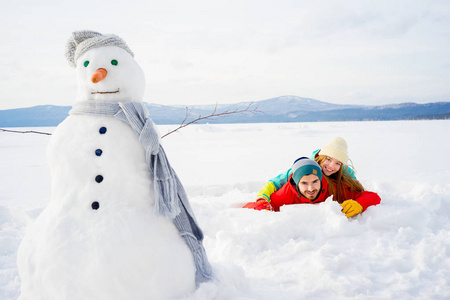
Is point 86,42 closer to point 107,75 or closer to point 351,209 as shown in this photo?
point 107,75

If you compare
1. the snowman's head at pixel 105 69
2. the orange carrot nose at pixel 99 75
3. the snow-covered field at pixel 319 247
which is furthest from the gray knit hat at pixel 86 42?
the snow-covered field at pixel 319 247

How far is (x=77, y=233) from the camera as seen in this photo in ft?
5.54

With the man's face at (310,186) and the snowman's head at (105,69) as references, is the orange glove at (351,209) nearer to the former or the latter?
the man's face at (310,186)

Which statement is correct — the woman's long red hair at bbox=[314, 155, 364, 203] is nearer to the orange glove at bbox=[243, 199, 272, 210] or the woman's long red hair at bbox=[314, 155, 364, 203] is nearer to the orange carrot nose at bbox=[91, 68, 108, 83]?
the orange glove at bbox=[243, 199, 272, 210]

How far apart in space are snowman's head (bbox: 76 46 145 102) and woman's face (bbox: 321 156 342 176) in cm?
265

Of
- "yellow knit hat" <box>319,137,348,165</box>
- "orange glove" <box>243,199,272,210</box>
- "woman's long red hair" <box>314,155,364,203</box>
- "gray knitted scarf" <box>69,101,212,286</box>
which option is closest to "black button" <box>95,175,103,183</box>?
"gray knitted scarf" <box>69,101,212,286</box>

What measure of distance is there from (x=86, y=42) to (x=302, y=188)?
2.46 meters

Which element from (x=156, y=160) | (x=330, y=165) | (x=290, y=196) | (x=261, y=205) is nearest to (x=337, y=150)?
(x=330, y=165)

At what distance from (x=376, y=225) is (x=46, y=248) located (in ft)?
9.03

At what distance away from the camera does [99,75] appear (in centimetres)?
181

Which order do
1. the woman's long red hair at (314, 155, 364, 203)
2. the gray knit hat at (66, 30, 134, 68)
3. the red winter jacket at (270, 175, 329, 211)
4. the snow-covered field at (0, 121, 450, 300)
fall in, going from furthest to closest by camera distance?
the woman's long red hair at (314, 155, 364, 203) < the red winter jacket at (270, 175, 329, 211) < the snow-covered field at (0, 121, 450, 300) < the gray knit hat at (66, 30, 134, 68)

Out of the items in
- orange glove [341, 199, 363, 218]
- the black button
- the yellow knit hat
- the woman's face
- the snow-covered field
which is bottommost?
the snow-covered field

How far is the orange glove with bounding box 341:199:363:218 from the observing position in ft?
10.8

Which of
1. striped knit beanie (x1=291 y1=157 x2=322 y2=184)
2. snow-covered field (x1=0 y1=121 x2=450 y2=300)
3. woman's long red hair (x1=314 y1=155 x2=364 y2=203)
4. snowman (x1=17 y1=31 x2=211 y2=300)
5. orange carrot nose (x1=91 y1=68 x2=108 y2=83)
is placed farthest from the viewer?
woman's long red hair (x1=314 y1=155 x2=364 y2=203)
